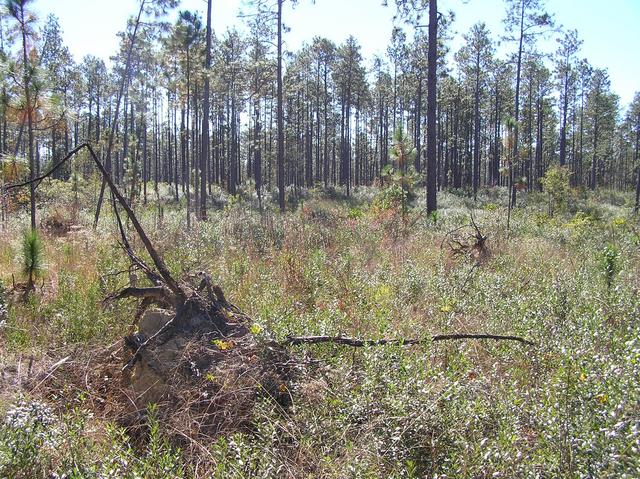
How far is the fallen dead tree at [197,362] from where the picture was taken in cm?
274

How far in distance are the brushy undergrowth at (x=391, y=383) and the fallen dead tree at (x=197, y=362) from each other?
15 cm

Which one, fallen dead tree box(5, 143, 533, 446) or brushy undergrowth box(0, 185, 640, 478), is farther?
fallen dead tree box(5, 143, 533, 446)

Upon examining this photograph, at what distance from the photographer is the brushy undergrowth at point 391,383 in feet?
6.64

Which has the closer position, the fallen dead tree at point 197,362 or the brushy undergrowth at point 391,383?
the brushy undergrowth at point 391,383

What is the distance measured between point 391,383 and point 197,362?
4.73 ft

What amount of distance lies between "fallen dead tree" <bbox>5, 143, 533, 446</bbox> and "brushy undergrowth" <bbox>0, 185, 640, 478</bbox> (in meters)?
0.15

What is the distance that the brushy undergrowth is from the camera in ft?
6.64

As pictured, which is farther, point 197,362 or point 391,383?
point 197,362

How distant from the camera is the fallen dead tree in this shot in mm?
2738

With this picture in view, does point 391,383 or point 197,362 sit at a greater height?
point 391,383

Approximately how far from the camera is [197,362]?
3.07 metres

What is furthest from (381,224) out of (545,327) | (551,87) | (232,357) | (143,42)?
(551,87)

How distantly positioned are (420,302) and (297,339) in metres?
2.06

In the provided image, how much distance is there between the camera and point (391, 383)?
2.38 m
